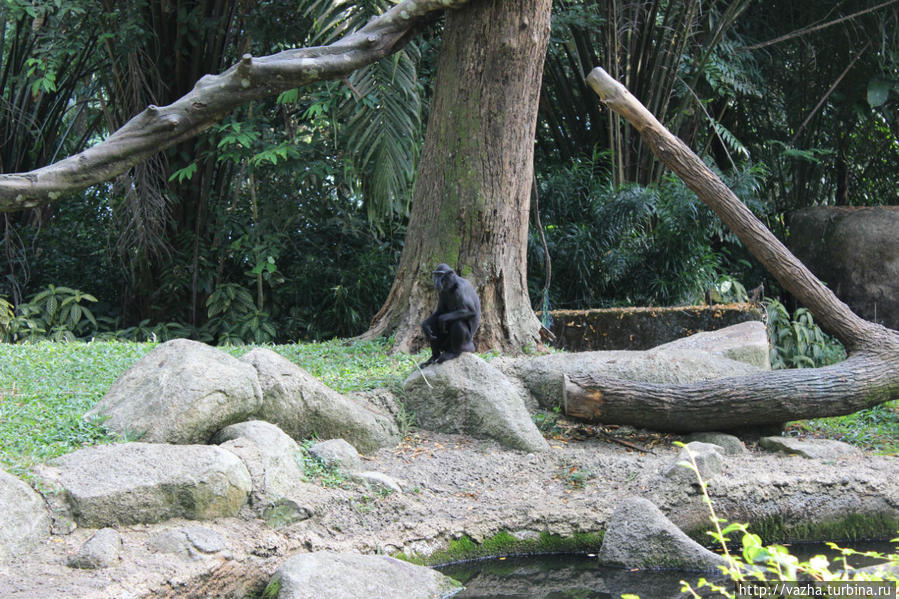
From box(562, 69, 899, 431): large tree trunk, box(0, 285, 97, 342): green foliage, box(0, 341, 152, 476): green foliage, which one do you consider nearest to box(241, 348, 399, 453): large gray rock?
box(0, 341, 152, 476): green foliage

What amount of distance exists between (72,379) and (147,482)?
2.33 m

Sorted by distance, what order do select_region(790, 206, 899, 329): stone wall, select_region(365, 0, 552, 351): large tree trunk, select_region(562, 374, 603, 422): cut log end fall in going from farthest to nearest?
select_region(790, 206, 899, 329): stone wall → select_region(365, 0, 552, 351): large tree trunk → select_region(562, 374, 603, 422): cut log end

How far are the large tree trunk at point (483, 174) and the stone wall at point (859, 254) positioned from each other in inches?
235

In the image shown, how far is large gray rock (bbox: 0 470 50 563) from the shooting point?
3639mm

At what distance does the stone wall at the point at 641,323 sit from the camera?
336 inches

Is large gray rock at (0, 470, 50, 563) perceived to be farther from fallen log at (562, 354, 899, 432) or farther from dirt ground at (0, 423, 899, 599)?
fallen log at (562, 354, 899, 432)

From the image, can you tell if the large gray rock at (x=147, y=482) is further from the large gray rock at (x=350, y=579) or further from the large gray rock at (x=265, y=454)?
the large gray rock at (x=350, y=579)

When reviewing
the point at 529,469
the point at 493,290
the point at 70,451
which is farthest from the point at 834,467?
the point at 70,451

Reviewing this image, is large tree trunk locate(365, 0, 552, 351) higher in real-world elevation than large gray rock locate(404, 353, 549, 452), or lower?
higher

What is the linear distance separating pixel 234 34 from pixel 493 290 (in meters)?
6.47

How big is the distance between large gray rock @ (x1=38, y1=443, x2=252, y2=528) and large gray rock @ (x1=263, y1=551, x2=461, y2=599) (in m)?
0.60

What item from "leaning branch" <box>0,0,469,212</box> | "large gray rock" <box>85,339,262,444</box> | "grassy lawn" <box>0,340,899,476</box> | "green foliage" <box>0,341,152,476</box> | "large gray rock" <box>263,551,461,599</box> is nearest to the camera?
"large gray rock" <box>263,551,461,599</box>

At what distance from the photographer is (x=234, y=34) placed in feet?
37.4

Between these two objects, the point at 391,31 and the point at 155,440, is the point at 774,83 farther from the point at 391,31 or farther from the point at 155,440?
the point at 155,440
